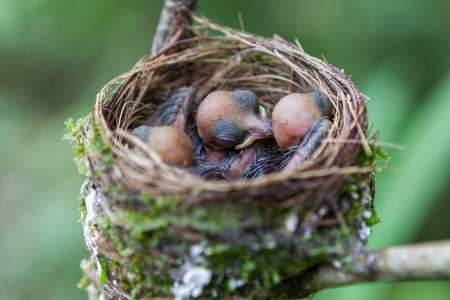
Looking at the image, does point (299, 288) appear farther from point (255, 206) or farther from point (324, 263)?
point (255, 206)

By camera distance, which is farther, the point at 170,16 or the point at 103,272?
the point at 170,16

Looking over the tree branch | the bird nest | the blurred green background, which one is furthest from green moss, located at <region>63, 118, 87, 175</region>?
the blurred green background

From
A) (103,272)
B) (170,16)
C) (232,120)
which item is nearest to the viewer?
(103,272)

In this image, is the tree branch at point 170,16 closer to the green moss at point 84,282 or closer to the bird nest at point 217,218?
the bird nest at point 217,218

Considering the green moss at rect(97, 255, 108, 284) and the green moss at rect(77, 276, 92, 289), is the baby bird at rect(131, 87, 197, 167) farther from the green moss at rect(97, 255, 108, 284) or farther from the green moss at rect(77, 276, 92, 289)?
the green moss at rect(77, 276, 92, 289)

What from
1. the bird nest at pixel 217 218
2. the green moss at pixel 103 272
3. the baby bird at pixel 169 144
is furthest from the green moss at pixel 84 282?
the baby bird at pixel 169 144

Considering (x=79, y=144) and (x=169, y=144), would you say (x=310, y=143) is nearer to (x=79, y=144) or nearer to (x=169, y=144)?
(x=169, y=144)

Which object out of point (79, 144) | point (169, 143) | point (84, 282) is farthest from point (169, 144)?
point (84, 282)

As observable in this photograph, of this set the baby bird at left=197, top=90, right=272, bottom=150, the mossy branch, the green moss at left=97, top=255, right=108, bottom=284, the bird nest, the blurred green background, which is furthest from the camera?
the blurred green background
